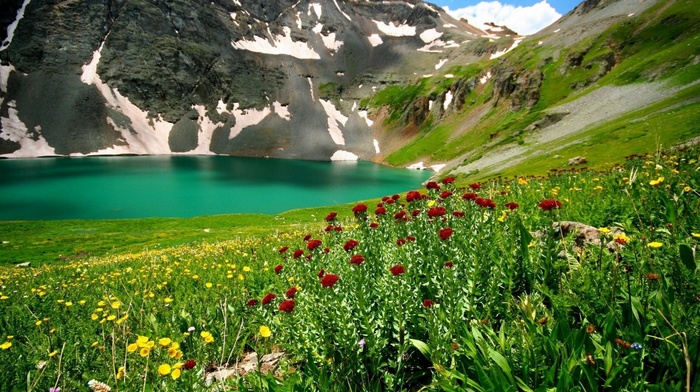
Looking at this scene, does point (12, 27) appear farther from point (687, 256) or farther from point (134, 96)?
point (687, 256)

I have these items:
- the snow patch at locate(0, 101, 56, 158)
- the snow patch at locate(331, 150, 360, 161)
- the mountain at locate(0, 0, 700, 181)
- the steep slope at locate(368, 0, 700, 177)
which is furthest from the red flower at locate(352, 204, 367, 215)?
the snow patch at locate(0, 101, 56, 158)

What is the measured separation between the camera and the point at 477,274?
14.0 feet

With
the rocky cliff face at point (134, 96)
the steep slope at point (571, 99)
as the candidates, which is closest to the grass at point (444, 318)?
the steep slope at point (571, 99)

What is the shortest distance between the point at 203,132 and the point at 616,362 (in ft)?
673

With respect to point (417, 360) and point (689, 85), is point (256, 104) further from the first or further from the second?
point (417, 360)

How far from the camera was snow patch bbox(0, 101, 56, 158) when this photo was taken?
13962cm

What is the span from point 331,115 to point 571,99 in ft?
441

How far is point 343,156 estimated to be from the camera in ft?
572

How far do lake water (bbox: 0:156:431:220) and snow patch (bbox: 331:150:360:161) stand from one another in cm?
4169

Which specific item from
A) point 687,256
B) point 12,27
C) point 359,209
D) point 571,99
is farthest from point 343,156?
point 687,256

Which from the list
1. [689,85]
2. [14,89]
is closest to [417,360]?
[689,85]

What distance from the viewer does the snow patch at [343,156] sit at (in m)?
173

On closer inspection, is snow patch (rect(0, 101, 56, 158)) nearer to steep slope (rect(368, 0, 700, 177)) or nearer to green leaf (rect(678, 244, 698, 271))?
steep slope (rect(368, 0, 700, 177))

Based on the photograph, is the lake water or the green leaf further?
the lake water
